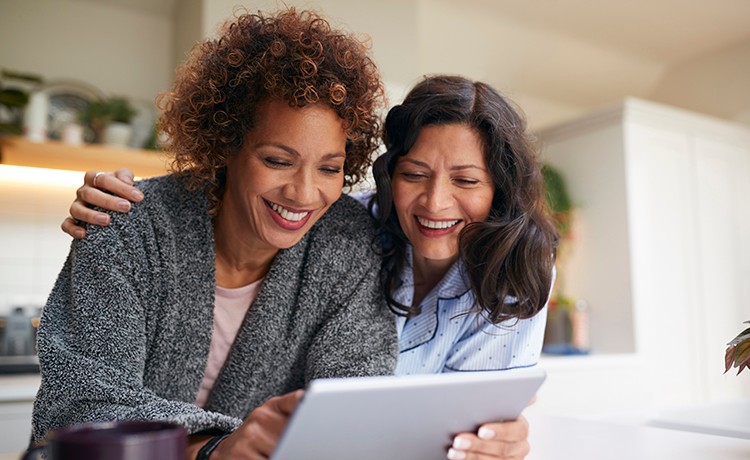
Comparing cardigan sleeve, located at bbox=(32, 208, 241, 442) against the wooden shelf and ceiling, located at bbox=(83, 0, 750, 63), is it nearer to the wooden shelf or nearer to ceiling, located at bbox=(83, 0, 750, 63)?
the wooden shelf

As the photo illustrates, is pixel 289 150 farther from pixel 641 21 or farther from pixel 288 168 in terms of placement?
pixel 641 21

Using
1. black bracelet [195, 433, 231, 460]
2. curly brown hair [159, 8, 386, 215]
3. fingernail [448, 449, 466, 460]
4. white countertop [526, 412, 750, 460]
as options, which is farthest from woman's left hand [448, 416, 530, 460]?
curly brown hair [159, 8, 386, 215]

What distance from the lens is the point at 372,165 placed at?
4.44 feet

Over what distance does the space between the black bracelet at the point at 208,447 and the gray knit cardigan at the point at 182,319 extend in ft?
0.23

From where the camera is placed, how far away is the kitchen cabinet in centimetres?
348

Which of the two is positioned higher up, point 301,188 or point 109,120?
point 109,120

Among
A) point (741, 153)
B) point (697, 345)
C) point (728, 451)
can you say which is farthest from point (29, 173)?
point (741, 153)

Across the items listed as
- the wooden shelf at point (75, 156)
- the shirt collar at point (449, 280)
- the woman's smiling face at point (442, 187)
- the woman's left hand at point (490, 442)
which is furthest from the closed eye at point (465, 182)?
the wooden shelf at point (75, 156)

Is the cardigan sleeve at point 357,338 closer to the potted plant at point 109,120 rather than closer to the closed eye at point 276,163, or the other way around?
the closed eye at point 276,163

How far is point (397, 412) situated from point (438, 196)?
2.10ft

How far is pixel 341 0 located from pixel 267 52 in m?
1.96

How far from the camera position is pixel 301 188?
110 centimetres

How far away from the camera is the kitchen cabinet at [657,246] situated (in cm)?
348

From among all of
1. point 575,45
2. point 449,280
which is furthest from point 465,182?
point 575,45
